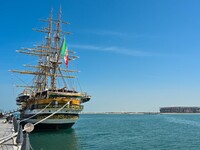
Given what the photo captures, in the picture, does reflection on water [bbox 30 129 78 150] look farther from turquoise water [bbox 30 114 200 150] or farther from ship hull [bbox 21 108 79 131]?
ship hull [bbox 21 108 79 131]

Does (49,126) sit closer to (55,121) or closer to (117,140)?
(55,121)

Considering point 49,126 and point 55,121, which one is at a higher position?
point 55,121

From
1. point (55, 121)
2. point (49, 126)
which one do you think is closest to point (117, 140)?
point (55, 121)

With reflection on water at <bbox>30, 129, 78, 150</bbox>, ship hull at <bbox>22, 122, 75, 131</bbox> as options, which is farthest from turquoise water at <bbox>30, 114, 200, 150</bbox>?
ship hull at <bbox>22, 122, 75, 131</bbox>

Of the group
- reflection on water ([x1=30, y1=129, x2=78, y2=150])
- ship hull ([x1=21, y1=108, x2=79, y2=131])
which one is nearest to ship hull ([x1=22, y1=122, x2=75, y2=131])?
ship hull ([x1=21, y1=108, x2=79, y2=131])

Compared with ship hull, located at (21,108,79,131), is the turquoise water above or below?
below

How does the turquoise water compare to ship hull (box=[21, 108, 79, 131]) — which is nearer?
the turquoise water

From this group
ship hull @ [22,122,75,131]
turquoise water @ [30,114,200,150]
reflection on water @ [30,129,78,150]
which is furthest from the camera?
ship hull @ [22,122,75,131]

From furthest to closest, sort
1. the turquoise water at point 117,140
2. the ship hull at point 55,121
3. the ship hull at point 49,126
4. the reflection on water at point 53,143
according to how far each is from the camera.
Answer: the ship hull at point 49,126 < the ship hull at point 55,121 < the turquoise water at point 117,140 < the reflection on water at point 53,143

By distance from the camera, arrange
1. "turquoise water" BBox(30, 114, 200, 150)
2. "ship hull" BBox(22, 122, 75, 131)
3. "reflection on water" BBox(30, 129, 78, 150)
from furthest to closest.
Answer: "ship hull" BBox(22, 122, 75, 131) < "turquoise water" BBox(30, 114, 200, 150) < "reflection on water" BBox(30, 129, 78, 150)

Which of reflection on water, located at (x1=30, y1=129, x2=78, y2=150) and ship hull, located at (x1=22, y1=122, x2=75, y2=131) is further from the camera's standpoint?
ship hull, located at (x1=22, y1=122, x2=75, y2=131)

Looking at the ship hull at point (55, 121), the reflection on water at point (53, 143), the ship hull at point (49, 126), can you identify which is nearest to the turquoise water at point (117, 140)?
the reflection on water at point (53, 143)

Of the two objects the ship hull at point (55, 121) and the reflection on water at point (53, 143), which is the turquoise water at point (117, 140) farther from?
the ship hull at point (55, 121)

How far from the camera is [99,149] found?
29094 mm
